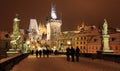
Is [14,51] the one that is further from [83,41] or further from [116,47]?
[83,41]

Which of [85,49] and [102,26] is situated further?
[85,49]

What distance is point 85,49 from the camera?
166 metres

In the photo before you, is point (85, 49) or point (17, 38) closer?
point (17, 38)

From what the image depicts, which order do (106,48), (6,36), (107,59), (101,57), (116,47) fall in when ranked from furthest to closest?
(6,36) < (116,47) < (106,48) < (101,57) < (107,59)

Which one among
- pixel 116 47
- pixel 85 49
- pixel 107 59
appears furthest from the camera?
pixel 85 49

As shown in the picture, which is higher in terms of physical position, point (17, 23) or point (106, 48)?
point (17, 23)

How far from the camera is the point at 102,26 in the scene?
174ft

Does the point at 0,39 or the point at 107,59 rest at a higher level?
the point at 0,39

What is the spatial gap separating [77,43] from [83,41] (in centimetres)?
601

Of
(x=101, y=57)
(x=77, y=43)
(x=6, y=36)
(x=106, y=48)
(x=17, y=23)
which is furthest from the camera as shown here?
(x=77, y=43)

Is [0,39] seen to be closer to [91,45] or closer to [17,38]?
[91,45]

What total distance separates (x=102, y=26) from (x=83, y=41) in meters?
123

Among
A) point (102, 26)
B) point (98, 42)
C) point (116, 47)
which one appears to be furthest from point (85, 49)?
point (102, 26)

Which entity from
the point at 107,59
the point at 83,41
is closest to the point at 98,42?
the point at 83,41
